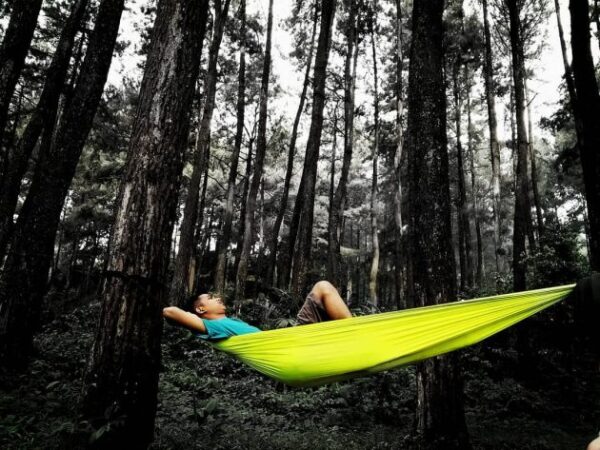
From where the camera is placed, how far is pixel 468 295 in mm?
10430

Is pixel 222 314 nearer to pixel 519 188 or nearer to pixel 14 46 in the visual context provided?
pixel 14 46

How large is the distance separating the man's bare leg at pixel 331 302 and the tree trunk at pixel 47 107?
5.75m

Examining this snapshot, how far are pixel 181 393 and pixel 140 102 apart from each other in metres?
3.92

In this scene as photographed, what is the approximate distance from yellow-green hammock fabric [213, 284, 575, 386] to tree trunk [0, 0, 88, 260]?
6.09m

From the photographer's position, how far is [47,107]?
20.8ft

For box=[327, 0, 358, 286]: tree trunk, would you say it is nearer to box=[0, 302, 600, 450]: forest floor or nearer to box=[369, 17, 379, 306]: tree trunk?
box=[369, 17, 379, 306]: tree trunk

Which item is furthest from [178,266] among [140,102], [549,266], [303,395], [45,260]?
[549,266]

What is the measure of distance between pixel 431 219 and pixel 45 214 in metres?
4.68

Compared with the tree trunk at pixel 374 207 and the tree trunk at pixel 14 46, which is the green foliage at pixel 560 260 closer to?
the tree trunk at pixel 374 207

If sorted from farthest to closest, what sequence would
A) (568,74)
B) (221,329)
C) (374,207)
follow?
(374,207)
(568,74)
(221,329)

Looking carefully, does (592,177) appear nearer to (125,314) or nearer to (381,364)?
(381,364)

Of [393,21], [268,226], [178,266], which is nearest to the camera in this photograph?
[178,266]

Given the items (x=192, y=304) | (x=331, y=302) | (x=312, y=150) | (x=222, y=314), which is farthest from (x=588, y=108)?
(x=312, y=150)

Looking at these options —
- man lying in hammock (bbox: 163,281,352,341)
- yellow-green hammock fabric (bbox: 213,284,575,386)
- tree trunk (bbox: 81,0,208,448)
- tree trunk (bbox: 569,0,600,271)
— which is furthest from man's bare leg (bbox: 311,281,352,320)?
tree trunk (bbox: 569,0,600,271)
